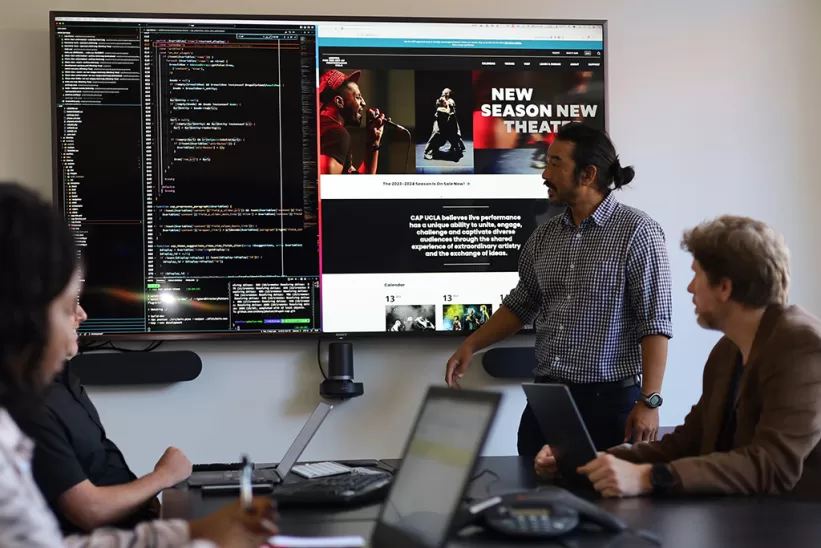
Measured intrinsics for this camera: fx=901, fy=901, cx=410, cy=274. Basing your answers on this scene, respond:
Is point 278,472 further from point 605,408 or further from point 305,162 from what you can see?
point 305,162

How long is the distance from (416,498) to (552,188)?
2034 mm

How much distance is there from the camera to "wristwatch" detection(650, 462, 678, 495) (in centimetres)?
190

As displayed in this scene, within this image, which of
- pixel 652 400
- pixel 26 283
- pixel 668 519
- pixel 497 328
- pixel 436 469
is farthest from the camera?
pixel 497 328

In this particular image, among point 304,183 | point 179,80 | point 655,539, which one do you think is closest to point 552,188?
point 304,183

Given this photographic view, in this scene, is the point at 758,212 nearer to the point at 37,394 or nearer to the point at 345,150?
the point at 345,150

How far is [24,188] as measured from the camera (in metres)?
1.14

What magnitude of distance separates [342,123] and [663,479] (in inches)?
85.0

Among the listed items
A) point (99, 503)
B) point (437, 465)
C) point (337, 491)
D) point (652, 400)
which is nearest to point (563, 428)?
point (337, 491)

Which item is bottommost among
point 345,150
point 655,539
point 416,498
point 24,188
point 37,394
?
point 655,539

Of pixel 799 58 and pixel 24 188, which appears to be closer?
pixel 24 188

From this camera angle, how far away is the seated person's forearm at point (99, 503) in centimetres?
188

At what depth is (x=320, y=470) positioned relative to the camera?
7.62ft

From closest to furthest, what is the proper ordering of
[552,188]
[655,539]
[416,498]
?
[416,498], [655,539], [552,188]

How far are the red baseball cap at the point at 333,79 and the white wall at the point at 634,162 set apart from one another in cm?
29
